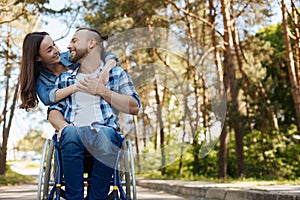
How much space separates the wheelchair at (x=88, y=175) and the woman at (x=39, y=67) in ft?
1.23

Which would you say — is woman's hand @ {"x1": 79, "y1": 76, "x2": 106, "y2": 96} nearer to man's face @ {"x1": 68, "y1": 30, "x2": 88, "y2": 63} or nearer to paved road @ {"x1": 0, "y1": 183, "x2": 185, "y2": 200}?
man's face @ {"x1": 68, "y1": 30, "x2": 88, "y2": 63}

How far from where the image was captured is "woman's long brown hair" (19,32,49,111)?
3.74 m

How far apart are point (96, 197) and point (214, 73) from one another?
1454mm

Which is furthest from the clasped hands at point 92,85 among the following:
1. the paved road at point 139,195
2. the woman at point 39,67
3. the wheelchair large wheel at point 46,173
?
the paved road at point 139,195

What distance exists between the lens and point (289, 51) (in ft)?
43.2

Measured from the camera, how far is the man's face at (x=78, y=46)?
348 cm

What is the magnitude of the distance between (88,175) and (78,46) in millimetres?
943

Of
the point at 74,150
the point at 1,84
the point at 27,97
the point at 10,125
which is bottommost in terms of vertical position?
the point at 74,150

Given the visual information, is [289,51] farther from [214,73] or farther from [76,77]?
[76,77]

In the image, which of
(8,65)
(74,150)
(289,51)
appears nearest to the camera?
(74,150)

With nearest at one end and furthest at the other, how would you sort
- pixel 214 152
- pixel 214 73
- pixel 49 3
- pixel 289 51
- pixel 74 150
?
pixel 74 150, pixel 214 73, pixel 289 51, pixel 49 3, pixel 214 152

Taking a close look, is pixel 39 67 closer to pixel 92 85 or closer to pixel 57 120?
pixel 57 120

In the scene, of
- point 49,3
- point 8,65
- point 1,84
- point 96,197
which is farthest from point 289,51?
point 1,84

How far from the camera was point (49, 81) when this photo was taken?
12.5ft
